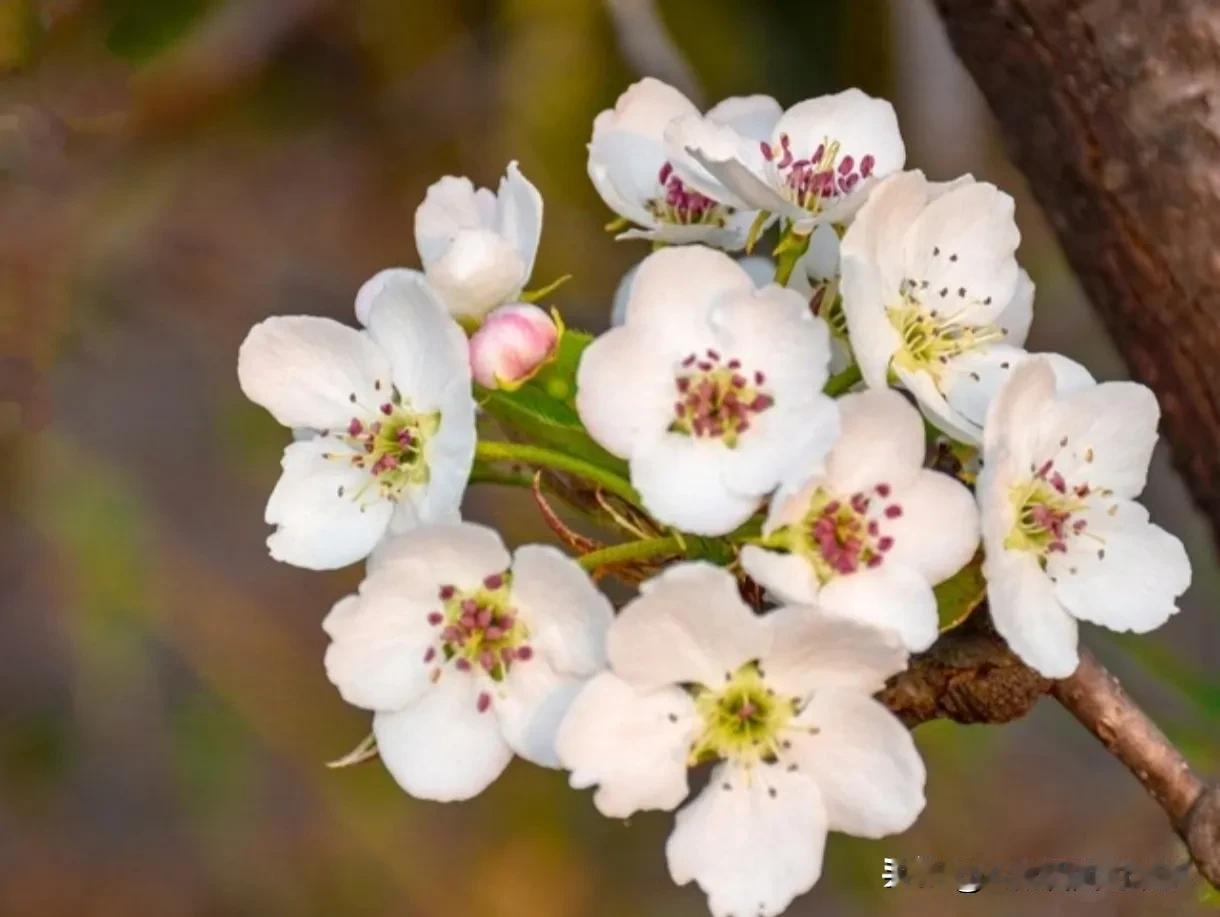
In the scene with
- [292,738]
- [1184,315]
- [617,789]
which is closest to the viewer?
[617,789]

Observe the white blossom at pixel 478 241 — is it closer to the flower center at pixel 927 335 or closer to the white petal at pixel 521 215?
the white petal at pixel 521 215

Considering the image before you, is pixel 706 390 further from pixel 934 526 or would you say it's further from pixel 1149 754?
pixel 1149 754

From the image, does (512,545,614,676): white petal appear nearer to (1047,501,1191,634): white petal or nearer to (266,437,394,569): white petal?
(266,437,394,569): white petal

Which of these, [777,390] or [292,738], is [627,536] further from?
[292,738]

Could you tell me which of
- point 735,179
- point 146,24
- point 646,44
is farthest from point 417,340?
point 146,24

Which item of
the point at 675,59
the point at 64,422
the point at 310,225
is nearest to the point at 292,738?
the point at 64,422

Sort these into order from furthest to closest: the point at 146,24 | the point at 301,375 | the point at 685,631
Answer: the point at 146,24, the point at 301,375, the point at 685,631

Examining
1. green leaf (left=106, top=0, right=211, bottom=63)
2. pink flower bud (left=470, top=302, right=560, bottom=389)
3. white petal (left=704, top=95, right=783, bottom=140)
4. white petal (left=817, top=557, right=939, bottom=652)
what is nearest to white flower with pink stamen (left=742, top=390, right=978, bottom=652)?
white petal (left=817, top=557, right=939, bottom=652)
